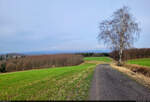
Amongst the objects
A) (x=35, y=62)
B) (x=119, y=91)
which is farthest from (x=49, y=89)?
(x=35, y=62)

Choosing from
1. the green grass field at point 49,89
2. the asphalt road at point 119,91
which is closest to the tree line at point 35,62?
the green grass field at point 49,89

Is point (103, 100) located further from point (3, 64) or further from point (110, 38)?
point (3, 64)

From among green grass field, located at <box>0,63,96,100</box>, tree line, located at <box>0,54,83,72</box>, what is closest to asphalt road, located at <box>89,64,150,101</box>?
green grass field, located at <box>0,63,96,100</box>

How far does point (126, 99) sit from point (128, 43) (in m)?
16.6

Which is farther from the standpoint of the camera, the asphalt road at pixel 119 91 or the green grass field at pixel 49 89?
the green grass field at pixel 49 89

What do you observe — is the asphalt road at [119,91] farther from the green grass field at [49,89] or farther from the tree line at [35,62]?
the tree line at [35,62]

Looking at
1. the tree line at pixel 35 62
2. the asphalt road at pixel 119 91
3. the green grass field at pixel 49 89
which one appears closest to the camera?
the asphalt road at pixel 119 91

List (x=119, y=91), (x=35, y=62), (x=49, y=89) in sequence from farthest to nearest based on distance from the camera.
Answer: (x=35, y=62), (x=49, y=89), (x=119, y=91)

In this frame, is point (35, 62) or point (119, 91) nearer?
point (119, 91)

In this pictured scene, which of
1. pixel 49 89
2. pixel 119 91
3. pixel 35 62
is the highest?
pixel 119 91

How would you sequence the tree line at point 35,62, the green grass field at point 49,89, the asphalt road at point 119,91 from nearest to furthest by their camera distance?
the asphalt road at point 119,91 → the green grass field at point 49,89 → the tree line at point 35,62

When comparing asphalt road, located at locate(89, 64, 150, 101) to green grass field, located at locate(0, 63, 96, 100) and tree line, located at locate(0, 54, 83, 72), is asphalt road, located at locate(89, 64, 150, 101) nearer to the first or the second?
green grass field, located at locate(0, 63, 96, 100)

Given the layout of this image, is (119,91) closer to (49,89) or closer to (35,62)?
(49,89)

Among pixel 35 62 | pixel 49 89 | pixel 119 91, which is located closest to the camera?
pixel 119 91
